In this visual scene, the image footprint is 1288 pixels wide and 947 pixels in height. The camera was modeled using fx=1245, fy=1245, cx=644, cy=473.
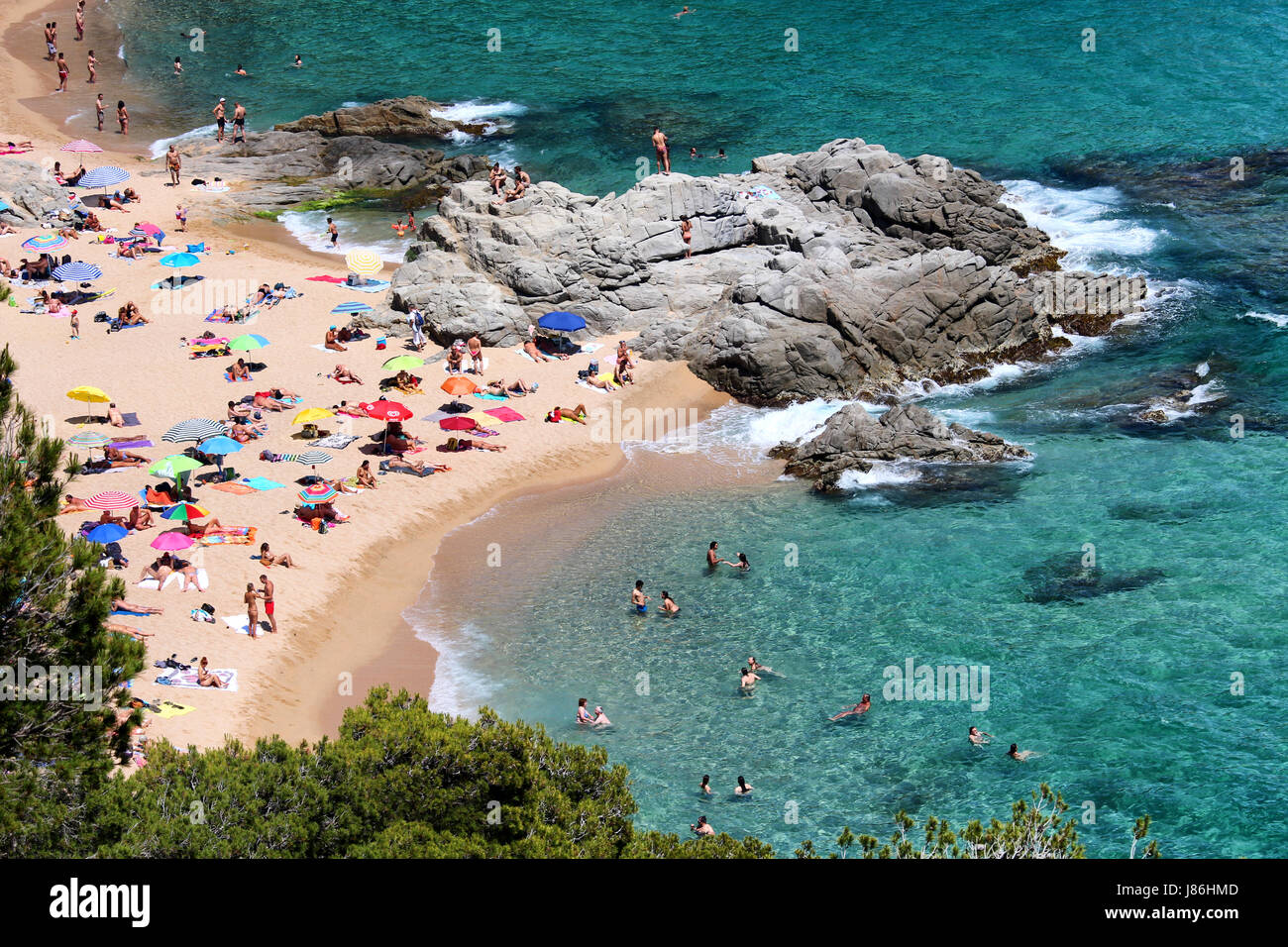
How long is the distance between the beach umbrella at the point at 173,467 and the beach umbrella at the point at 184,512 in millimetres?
887

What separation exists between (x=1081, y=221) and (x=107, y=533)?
1654 inches

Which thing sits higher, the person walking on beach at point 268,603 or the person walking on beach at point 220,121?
A: the person walking on beach at point 220,121

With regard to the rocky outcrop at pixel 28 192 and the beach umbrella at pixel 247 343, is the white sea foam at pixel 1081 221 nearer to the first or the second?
the beach umbrella at pixel 247 343

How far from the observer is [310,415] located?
38219 millimetres

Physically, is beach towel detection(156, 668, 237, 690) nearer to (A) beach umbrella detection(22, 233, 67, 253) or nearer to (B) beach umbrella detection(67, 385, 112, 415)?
(B) beach umbrella detection(67, 385, 112, 415)

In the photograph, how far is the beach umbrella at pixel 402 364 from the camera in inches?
1625

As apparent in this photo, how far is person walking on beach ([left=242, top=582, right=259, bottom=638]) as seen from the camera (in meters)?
30.0

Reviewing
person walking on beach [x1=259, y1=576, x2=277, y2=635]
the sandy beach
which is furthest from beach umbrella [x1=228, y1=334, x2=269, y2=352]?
person walking on beach [x1=259, y1=576, x2=277, y2=635]

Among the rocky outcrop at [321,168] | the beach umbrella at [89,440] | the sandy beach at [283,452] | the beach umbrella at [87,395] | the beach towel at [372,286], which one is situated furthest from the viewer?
the rocky outcrop at [321,168]

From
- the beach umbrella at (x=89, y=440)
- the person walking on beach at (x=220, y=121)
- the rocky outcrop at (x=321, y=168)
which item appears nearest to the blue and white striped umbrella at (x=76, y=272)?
the rocky outcrop at (x=321, y=168)

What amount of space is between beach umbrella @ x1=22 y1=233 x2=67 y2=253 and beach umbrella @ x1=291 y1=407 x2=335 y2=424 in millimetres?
20207

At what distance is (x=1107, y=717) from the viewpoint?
28.3m
